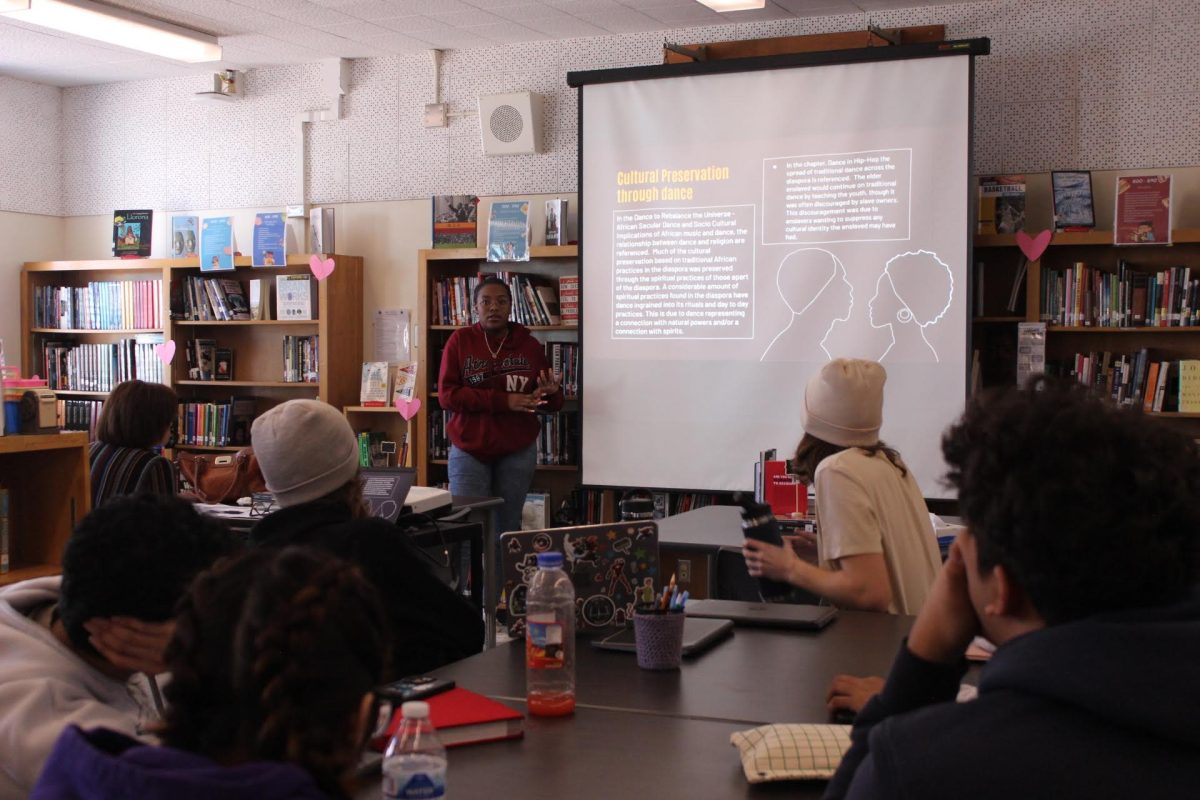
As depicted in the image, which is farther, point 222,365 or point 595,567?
point 222,365

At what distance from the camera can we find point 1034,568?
1.09 m

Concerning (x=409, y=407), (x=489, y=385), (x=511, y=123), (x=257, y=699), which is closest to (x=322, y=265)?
(x=409, y=407)

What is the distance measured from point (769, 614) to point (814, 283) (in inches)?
128

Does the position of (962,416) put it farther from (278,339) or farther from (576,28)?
(278,339)

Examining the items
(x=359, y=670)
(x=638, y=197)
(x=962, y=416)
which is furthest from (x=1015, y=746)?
(x=638, y=197)

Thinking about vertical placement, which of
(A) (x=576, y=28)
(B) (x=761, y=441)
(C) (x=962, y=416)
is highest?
(A) (x=576, y=28)

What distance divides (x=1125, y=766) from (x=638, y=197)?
5098 mm

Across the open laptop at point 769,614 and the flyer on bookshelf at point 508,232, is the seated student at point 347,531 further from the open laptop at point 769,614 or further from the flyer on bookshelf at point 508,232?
the flyer on bookshelf at point 508,232

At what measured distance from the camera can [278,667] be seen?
0.99 meters

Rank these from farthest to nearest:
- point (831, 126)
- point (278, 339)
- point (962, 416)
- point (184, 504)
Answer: point (278, 339) < point (831, 126) < point (184, 504) < point (962, 416)

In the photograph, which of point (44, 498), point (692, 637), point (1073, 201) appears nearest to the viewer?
point (692, 637)

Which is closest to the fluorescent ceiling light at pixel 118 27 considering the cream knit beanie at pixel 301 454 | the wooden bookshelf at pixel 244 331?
the wooden bookshelf at pixel 244 331

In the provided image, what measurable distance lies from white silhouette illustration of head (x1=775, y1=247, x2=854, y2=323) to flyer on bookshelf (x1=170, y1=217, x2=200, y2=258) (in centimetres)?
377

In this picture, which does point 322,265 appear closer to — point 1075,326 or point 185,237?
point 185,237
